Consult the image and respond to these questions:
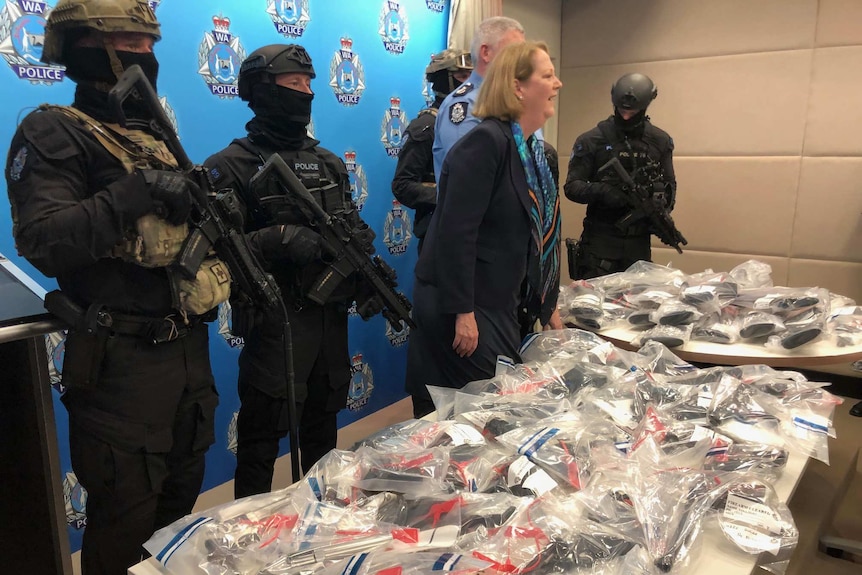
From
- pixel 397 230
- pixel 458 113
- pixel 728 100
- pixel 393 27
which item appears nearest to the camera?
pixel 458 113

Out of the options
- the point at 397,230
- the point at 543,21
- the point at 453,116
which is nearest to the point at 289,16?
the point at 453,116

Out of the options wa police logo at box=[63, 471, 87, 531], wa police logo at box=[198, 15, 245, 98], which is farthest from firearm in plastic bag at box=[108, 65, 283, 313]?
wa police logo at box=[63, 471, 87, 531]

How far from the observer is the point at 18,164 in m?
1.24

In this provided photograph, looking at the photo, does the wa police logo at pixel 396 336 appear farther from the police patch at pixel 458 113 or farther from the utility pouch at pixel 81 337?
the utility pouch at pixel 81 337

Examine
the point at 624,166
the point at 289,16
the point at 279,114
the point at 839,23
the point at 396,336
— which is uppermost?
the point at 839,23

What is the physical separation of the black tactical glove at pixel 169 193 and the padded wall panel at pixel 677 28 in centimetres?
334

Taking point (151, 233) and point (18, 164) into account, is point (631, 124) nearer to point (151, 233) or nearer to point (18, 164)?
point (151, 233)

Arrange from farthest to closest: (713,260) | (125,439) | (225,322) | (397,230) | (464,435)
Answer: (713,260)
(397,230)
(225,322)
(125,439)
(464,435)

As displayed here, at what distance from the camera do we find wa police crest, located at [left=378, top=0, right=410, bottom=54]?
2.86 m

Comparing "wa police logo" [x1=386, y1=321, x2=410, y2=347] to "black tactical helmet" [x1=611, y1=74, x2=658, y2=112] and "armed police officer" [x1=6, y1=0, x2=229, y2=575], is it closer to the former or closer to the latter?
"black tactical helmet" [x1=611, y1=74, x2=658, y2=112]

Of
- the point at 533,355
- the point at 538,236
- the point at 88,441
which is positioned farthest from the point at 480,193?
the point at 88,441

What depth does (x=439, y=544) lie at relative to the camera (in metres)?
0.83

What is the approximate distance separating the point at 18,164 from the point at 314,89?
1.50 meters

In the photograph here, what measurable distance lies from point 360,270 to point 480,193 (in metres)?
0.54
